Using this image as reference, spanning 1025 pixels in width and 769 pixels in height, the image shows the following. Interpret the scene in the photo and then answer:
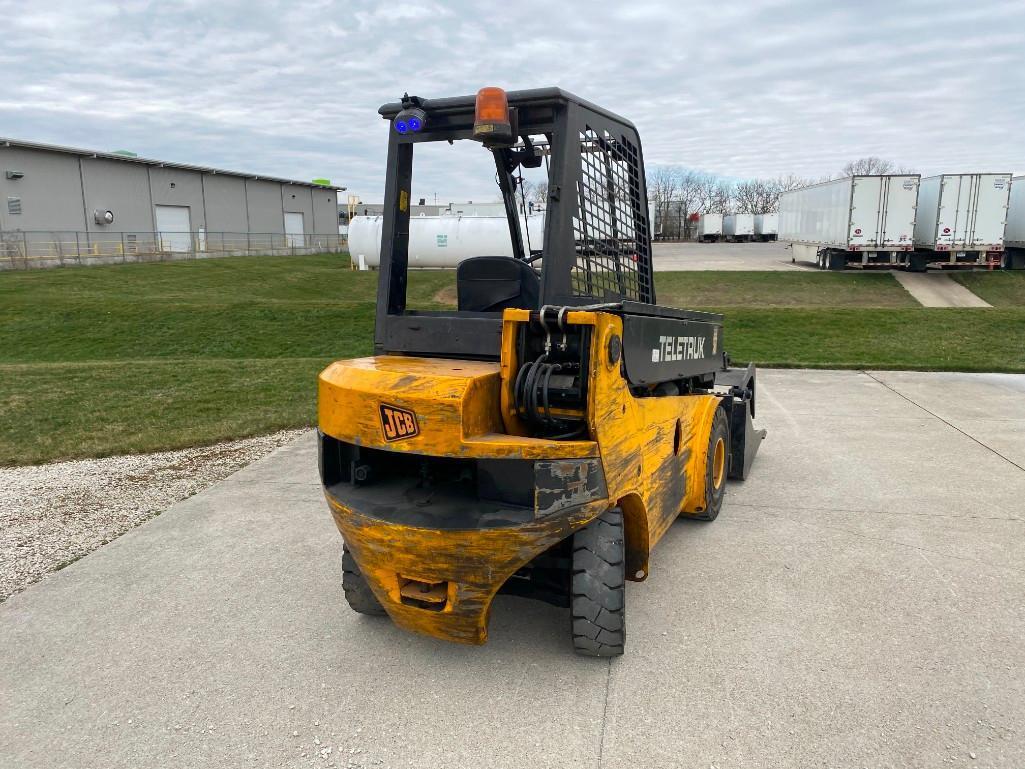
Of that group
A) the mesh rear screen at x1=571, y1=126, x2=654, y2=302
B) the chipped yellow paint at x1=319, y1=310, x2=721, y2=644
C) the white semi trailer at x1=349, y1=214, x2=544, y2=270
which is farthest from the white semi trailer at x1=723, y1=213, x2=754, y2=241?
the chipped yellow paint at x1=319, y1=310, x2=721, y2=644

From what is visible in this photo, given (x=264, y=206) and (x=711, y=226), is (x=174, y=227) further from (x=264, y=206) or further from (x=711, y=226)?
(x=711, y=226)

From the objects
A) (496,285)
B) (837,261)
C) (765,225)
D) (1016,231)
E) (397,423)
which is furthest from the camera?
(765,225)

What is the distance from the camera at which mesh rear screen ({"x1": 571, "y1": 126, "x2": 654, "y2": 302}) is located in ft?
12.6

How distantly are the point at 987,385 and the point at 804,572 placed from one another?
8922 millimetres

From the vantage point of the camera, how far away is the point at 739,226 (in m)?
60.1

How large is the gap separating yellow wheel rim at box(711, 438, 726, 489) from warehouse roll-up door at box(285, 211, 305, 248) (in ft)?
164

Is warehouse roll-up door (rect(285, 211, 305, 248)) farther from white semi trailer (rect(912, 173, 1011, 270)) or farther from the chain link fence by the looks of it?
white semi trailer (rect(912, 173, 1011, 270))

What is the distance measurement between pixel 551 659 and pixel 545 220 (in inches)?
84.4

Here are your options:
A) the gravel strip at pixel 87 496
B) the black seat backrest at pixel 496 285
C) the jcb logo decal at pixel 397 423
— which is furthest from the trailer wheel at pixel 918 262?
the jcb logo decal at pixel 397 423

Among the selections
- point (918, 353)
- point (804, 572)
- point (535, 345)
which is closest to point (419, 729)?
point (535, 345)

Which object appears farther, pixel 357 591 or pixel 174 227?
pixel 174 227

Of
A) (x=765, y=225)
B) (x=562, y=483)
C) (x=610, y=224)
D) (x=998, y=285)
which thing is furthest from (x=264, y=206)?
(x=562, y=483)

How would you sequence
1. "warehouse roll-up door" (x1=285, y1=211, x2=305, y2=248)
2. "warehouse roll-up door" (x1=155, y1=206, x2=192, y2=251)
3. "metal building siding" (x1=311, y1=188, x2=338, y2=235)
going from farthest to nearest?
1. "metal building siding" (x1=311, y1=188, x2=338, y2=235)
2. "warehouse roll-up door" (x1=285, y1=211, x2=305, y2=248)
3. "warehouse roll-up door" (x1=155, y1=206, x2=192, y2=251)

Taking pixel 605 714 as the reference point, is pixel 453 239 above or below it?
above
